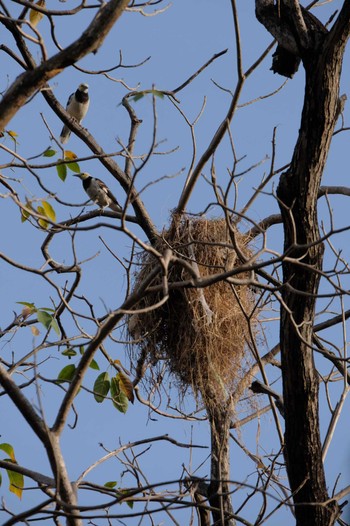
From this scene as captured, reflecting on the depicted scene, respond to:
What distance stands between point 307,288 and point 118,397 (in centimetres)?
84

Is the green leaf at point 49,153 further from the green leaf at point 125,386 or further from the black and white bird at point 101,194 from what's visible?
the black and white bird at point 101,194

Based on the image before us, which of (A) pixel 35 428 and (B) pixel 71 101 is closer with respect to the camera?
(A) pixel 35 428

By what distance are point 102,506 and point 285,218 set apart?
4.60ft

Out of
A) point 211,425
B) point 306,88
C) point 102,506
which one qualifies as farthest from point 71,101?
point 102,506

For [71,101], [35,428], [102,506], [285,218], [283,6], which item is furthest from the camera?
[71,101]

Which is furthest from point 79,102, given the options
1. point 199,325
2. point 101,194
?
point 199,325

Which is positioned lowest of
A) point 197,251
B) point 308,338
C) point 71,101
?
Result: point 308,338

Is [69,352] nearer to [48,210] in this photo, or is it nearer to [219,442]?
[48,210]

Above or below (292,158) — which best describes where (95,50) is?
below

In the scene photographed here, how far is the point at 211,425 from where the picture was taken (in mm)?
4371

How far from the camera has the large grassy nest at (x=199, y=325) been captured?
165 inches

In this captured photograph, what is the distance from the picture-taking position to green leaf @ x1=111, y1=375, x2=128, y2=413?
3.35 meters

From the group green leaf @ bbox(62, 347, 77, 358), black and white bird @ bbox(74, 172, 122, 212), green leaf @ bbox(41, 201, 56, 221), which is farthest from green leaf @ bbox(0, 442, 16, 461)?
black and white bird @ bbox(74, 172, 122, 212)

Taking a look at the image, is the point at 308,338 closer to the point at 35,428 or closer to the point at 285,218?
the point at 285,218
